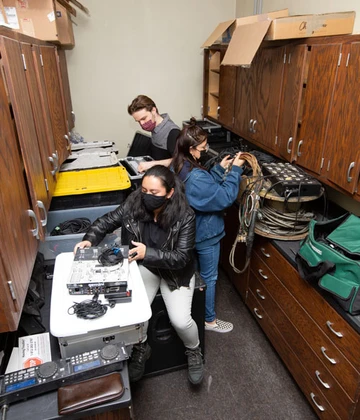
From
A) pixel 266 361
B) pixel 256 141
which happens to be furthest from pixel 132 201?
pixel 266 361

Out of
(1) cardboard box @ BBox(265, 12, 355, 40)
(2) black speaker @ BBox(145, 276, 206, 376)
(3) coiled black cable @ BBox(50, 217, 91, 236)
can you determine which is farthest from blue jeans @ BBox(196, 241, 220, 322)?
(1) cardboard box @ BBox(265, 12, 355, 40)

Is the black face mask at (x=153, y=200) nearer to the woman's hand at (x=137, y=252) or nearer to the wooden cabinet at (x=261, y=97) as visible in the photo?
the woman's hand at (x=137, y=252)

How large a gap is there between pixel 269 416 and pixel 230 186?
50.5 inches

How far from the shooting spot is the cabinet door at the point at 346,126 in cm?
158

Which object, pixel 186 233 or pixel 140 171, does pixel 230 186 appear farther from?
pixel 140 171

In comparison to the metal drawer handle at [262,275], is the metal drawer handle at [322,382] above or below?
below

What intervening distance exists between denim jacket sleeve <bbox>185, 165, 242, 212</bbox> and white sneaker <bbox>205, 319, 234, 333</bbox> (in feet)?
2.99

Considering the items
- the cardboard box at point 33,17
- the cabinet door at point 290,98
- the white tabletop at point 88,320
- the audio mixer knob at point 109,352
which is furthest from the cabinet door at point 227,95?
Answer: the audio mixer knob at point 109,352

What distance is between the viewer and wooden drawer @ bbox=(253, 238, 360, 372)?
1.48 metres

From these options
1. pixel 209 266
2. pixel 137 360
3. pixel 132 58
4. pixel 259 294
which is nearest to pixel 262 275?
Result: pixel 259 294

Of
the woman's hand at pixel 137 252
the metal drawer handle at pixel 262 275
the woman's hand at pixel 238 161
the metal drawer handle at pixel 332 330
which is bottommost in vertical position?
the metal drawer handle at pixel 262 275

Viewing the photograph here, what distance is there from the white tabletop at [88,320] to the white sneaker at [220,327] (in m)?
1.11

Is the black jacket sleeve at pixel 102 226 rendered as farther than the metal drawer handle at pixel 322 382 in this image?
Yes

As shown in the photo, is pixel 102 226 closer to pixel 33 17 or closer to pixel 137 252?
pixel 137 252
